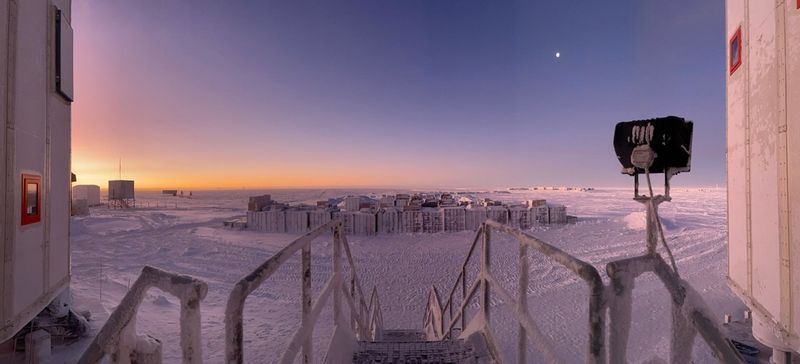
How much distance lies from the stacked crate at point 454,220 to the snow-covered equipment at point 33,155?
2047cm

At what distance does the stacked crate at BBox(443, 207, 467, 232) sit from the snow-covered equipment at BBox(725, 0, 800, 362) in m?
19.4

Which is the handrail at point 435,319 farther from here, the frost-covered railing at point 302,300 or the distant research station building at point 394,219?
the distant research station building at point 394,219

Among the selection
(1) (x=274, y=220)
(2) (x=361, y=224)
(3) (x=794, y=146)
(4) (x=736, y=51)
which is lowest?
(2) (x=361, y=224)

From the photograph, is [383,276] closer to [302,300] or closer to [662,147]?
[302,300]

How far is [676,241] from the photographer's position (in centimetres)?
1811

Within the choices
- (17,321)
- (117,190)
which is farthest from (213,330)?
(117,190)

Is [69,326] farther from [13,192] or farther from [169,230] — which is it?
[169,230]

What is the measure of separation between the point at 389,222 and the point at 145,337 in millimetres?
21806

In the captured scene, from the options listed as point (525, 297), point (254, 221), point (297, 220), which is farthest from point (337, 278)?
point (254, 221)

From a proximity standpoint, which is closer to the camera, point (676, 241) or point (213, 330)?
point (213, 330)

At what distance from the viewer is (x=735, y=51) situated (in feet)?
12.6

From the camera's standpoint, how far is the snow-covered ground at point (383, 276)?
Result: 24.5ft

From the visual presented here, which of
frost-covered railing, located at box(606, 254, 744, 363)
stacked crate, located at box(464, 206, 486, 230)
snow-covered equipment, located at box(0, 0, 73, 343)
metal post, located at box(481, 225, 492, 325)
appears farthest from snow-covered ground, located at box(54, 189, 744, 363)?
snow-covered equipment, located at box(0, 0, 73, 343)

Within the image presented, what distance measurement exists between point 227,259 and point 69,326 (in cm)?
767
